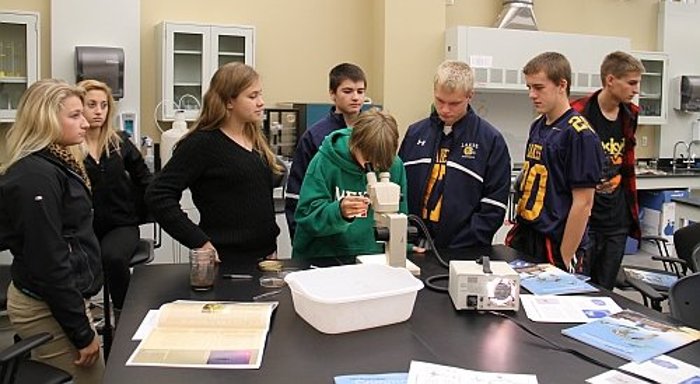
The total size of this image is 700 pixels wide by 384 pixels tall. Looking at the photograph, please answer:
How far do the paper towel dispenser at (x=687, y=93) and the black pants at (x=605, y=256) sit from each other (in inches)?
168

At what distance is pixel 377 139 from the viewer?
7.16ft

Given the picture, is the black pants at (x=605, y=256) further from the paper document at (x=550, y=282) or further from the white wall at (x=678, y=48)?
the white wall at (x=678, y=48)

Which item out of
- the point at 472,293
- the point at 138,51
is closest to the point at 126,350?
the point at 472,293

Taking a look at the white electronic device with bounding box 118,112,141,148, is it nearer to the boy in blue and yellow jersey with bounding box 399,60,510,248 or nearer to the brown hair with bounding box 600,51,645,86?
the boy in blue and yellow jersey with bounding box 399,60,510,248

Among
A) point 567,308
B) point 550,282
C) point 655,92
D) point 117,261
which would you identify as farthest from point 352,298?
point 655,92

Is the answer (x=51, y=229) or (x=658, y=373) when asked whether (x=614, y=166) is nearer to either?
(x=658, y=373)

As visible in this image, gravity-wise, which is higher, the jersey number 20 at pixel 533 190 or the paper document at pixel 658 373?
the jersey number 20 at pixel 533 190

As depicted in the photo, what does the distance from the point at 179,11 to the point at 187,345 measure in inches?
169

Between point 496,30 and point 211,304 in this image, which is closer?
point 211,304

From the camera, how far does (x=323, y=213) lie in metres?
2.18

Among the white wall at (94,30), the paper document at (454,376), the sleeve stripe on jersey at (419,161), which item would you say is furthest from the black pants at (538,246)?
the white wall at (94,30)

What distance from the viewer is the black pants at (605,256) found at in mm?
3139

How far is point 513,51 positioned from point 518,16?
396mm

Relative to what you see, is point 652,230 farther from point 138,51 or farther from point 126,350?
point 126,350
